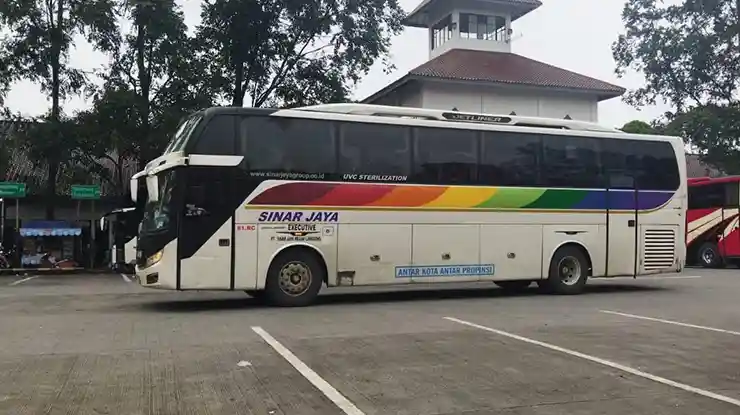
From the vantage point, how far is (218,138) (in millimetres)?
12352

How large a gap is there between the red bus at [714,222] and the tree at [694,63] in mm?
7603

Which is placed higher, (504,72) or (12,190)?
(504,72)

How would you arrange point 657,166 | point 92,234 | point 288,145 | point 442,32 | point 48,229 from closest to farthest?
1. point 288,145
2. point 657,166
3. point 48,229
4. point 92,234
5. point 442,32

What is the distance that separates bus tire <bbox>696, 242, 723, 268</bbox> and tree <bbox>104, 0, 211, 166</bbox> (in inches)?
771

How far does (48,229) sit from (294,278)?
720 inches

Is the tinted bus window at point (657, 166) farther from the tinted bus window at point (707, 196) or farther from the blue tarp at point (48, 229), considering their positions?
the blue tarp at point (48, 229)

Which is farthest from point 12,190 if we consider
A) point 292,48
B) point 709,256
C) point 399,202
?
point 709,256

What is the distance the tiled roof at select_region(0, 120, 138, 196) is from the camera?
1121 inches

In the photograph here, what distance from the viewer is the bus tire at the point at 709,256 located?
27.0 meters

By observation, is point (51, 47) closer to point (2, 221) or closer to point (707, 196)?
point (2, 221)

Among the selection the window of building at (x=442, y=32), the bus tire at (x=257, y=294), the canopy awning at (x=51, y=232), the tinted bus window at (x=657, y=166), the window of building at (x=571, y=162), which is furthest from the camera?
the window of building at (x=442, y=32)

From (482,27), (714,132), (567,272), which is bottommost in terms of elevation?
(567,272)

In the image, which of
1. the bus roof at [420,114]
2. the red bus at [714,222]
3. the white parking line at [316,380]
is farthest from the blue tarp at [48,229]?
the red bus at [714,222]

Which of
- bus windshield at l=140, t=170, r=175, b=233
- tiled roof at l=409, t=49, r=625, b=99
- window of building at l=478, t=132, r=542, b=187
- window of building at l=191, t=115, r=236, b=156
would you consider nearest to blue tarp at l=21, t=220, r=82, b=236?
tiled roof at l=409, t=49, r=625, b=99
